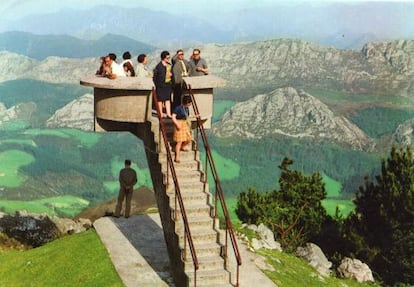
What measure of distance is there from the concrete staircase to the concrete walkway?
104 centimetres

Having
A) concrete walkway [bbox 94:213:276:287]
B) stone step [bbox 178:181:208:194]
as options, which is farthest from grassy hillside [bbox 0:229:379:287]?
stone step [bbox 178:181:208:194]

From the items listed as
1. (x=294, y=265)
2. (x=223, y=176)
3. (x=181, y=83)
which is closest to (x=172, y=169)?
(x=181, y=83)

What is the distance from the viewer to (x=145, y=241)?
60.4 ft

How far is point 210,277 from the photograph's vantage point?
13820 mm

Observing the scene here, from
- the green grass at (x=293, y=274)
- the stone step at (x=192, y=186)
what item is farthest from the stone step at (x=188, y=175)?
the green grass at (x=293, y=274)

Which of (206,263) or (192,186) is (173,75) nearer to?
(192,186)

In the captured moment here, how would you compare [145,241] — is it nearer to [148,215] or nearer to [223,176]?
[148,215]

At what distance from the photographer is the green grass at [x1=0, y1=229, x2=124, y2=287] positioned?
1596cm

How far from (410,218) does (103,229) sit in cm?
1910

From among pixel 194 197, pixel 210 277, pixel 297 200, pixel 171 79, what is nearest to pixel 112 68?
pixel 171 79

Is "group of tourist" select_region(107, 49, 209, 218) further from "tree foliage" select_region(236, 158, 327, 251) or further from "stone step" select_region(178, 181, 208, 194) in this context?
"tree foliage" select_region(236, 158, 327, 251)

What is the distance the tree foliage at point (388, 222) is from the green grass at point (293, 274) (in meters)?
12.2

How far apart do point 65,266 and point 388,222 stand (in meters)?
20.8

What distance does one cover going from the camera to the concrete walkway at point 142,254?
15.5 meters
